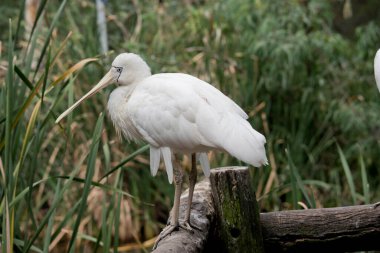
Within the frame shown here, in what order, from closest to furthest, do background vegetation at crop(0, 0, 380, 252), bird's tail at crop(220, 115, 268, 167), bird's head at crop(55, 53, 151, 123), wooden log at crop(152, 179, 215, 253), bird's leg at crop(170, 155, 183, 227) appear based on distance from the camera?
1. wooden log at crop(152, 179, 215, 253)
2. bird's tail at crop(220, 115, 268, 167)
3. bird's leg at crop(170, 155, 183, 227)
4. bird's head at crop(55, 53, 151, 123)
5. background vegetation at crop(0, 0, 380, 252)

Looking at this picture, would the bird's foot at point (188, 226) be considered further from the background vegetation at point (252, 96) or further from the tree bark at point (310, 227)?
the background vegetation at point (252, 96)

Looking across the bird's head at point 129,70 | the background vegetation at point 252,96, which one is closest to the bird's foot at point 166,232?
the bird's head at point 129,70

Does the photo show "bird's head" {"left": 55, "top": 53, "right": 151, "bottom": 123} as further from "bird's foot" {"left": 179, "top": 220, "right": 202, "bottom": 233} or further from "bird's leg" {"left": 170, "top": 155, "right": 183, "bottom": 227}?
"bird's foot" {"left": 179, "top": 220, "right": 202, "bottom": 233}

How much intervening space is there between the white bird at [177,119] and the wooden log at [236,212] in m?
0.08

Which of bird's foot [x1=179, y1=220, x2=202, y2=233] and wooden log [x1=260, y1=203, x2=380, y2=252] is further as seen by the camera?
wooden log [x1=260, y1=203, x2=380, y2=252]

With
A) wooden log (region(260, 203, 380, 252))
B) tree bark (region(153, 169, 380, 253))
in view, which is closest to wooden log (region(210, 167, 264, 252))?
tree bark (region(153, 169, 380, 253))

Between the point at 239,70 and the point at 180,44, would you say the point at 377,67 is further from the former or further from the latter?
the point at 180,44

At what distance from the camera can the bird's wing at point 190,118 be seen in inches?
105

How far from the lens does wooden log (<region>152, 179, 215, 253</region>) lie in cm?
235

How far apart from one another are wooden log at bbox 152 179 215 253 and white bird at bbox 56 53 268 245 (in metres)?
0.05

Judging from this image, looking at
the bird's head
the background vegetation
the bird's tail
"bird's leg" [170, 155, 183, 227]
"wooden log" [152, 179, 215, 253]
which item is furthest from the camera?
the background vegetation

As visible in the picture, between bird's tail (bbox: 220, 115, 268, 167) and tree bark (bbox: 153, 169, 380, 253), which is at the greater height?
bird's tail (bbox: 220, 115, 268, 167)

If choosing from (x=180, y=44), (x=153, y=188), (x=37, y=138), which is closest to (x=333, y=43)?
(x=180, y=44)

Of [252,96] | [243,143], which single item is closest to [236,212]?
[243,143]
